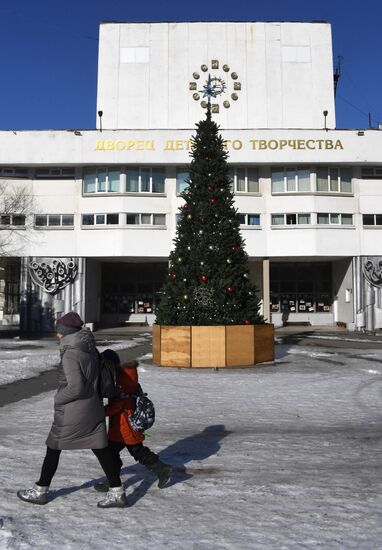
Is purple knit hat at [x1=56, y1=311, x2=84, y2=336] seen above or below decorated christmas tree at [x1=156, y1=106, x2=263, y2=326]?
below

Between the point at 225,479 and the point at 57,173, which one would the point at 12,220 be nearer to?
the point at 57,173

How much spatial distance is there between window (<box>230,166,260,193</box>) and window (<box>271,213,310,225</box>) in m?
2.06

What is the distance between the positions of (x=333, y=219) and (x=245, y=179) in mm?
5724

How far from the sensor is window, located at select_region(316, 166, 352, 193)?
3153cm

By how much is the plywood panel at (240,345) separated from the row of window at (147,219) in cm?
1878

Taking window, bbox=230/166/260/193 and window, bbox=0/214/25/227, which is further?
A: window, bbox=230/166/260/193

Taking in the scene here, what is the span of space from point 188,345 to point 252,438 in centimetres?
656

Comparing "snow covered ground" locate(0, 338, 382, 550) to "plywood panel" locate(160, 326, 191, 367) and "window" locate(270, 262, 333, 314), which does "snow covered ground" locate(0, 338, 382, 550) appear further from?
"window" locate(270, 262, 333, 314)

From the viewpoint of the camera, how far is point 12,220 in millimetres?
31578

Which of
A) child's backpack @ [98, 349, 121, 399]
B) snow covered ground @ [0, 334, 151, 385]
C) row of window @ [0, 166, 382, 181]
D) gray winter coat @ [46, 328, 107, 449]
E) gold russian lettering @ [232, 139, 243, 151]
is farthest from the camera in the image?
row of window @ [0, 166, 382, 181]

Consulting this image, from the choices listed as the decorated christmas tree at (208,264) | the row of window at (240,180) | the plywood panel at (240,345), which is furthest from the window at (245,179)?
the plywood panel at (240,345)

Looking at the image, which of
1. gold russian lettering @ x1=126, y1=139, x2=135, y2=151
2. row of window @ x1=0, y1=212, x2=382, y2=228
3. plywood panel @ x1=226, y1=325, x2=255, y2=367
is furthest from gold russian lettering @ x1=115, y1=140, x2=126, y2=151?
plywood panel @ x1=226, y1=325, x2=255, y2=367

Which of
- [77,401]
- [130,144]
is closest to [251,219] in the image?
[130,144]

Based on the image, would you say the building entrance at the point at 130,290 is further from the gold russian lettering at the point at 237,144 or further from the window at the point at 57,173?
the gold russian lettering at the point at 237,144
